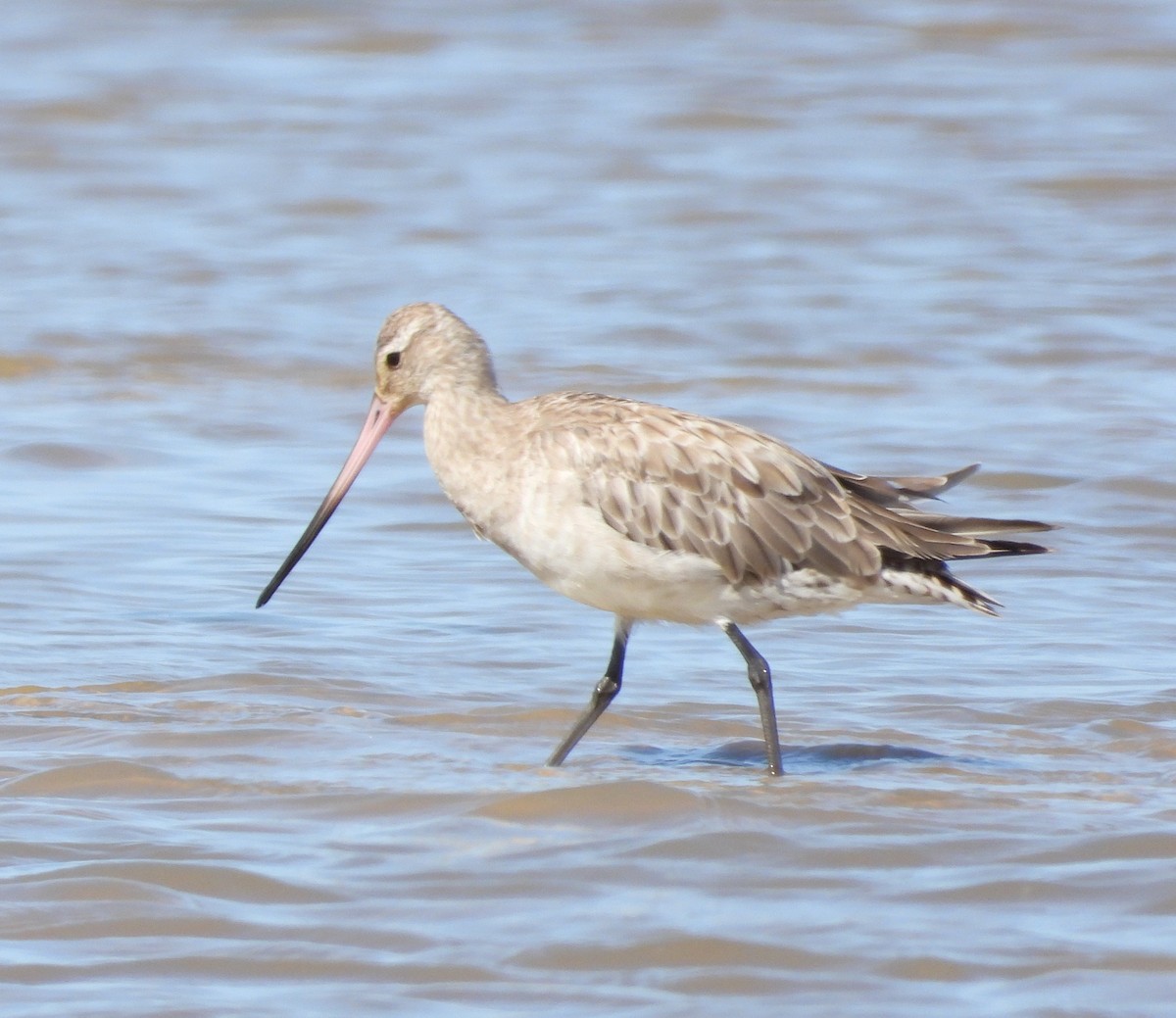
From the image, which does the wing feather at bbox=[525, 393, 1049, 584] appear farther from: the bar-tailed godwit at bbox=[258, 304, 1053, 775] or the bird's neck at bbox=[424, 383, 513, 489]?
the bird's neck at bbox=[424, 383, 513, 489]

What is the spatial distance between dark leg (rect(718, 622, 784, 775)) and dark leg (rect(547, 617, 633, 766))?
1.00ft

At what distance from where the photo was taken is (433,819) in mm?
5660

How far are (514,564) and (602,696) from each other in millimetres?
2219

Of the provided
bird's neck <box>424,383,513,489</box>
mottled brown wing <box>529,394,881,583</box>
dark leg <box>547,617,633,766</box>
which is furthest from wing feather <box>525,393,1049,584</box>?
dark leg <box>547,617,633,766</box>

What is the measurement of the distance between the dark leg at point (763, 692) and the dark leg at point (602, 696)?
0.31 meters

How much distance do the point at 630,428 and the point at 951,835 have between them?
1612 mm

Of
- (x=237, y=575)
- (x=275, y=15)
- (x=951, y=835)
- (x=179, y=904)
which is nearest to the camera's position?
(x=179, y=904)

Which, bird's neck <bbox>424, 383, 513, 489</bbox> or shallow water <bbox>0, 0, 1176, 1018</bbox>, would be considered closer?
shallow water <bbox>0, 0, 1176, 1018</bbox>

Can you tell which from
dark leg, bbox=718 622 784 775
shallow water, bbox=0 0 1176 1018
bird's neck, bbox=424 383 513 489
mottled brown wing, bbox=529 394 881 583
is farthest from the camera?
bird's neck, bbox=424 383 513 489

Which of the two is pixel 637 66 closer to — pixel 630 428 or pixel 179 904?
pixel 630 428

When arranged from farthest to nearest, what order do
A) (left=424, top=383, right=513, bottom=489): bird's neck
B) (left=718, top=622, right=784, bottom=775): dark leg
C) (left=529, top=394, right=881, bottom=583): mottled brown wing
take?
(left=424, top=383, right=513, bottom=489): bird's neck < (left=529, top=394, right=881, bottom=583): mottled brown wing < (left=718, top=622, right=784, bottom=775): dark leg

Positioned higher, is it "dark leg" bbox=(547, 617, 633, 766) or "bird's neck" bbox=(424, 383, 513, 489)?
"bird's neck" bbox=(424, 383, 513, 489)

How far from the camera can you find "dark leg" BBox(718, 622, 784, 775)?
625cm

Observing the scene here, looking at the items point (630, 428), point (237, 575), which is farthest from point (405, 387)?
point (237, 575)
